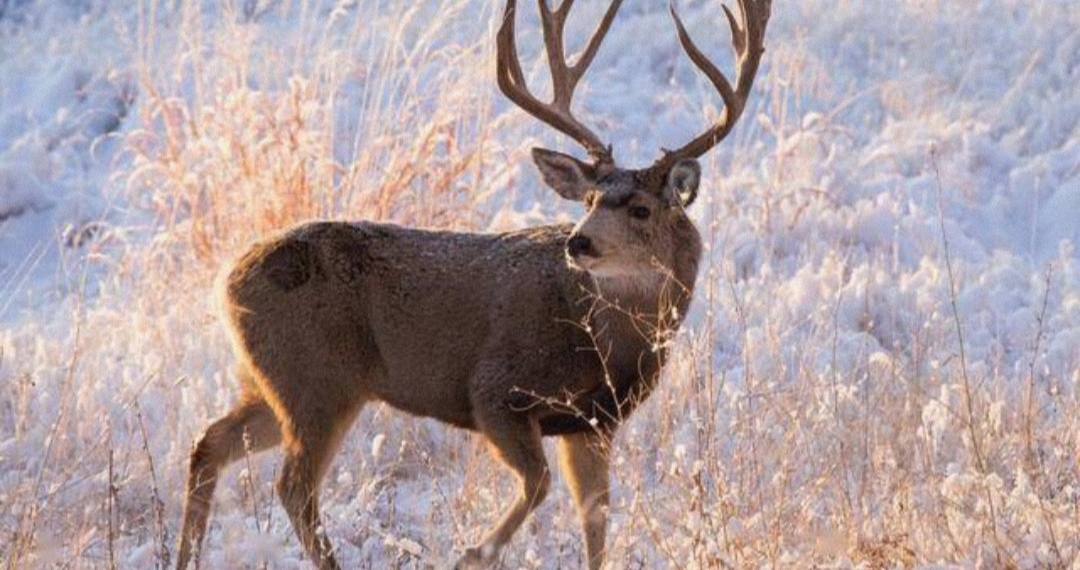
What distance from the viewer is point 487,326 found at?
6.98 metres

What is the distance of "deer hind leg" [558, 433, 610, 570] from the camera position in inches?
275

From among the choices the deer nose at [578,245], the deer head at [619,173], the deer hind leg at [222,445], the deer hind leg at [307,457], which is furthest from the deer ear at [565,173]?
the deer hind leg at [222,445]

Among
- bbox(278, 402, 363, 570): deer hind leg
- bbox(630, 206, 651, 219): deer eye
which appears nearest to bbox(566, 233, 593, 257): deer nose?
bbox(630, 206, 651, 219): deer eye

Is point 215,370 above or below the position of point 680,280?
below

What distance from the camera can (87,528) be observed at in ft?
23.0

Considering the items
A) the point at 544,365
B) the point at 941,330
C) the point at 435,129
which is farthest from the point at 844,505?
the point at 435,129

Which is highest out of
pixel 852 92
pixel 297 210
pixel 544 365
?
pixel 544 365

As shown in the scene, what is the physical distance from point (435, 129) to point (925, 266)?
3.06 m

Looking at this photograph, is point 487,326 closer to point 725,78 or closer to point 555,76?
point 555,76

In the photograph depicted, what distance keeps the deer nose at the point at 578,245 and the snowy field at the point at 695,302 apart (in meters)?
0.55

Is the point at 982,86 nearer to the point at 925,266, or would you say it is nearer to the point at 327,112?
the point at 925,266

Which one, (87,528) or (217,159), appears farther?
(217,159)

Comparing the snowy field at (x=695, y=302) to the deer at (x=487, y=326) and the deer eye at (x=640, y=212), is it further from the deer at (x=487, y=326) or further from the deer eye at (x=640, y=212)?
the deer eye at (x=640, y=212)

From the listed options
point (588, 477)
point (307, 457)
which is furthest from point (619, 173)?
point (307, 457)
